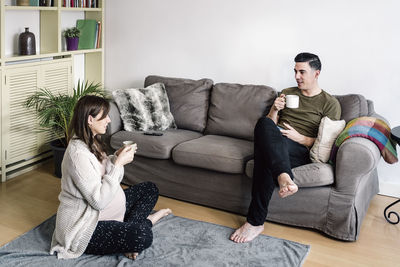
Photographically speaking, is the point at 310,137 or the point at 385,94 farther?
the point at 385,94

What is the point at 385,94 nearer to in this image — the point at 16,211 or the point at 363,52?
the point at 363,52

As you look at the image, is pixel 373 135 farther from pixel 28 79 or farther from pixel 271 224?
pixel 28 79

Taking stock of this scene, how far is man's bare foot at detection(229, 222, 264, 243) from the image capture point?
3066 millimetres

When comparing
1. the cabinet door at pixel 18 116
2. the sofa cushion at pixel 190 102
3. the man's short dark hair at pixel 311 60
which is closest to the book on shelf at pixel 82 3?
the cabinet door at pixel 18 116

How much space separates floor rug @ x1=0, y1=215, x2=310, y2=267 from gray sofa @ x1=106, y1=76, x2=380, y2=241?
0.29 meters

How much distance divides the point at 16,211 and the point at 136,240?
1.13m

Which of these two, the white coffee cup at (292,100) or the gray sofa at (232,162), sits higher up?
the white coffee cup at (292,100)

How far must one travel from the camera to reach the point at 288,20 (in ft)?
13.3

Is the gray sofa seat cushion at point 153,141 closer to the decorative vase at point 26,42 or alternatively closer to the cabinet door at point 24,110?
the cabinet door at point 24,110

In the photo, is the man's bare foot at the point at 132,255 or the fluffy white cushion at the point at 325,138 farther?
the fluffy white cushion at the point at 325,138

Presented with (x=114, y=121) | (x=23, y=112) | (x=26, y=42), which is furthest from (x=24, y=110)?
(x=114, y=121)

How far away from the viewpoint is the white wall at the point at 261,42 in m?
3.81

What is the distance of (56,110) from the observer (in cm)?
401

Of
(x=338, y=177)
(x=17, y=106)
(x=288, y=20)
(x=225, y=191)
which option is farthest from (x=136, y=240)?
(x=288, y=20)
